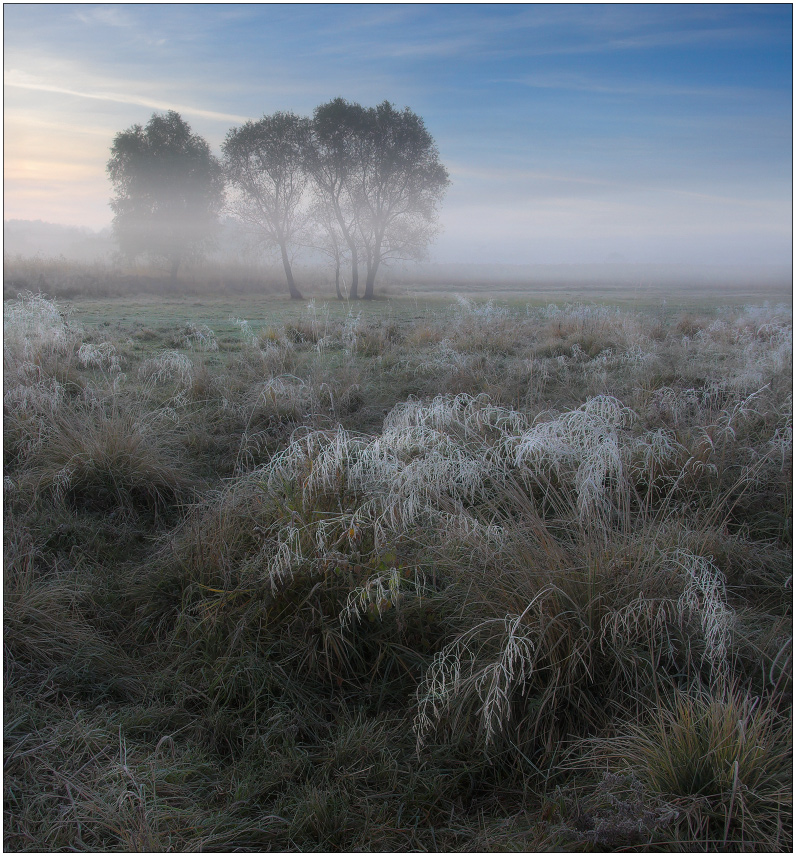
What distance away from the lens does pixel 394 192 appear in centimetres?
622

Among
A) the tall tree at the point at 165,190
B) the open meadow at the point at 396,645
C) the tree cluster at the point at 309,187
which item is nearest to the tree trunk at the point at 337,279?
the tree cluster at the point at 309,187

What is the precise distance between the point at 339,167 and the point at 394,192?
0.65m

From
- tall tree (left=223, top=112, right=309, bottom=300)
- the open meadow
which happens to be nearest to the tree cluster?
tall tree (left=223, top=112, right=309, bottom=300)

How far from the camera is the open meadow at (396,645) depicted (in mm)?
1653

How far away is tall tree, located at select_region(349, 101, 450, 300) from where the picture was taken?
6051mm

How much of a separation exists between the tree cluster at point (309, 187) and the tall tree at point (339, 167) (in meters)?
0.01

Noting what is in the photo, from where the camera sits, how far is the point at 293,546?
8.22 ft

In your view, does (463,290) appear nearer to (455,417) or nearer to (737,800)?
(455,417)

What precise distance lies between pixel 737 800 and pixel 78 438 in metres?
4.00

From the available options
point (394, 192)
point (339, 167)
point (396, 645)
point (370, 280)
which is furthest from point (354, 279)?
point (396, 645)

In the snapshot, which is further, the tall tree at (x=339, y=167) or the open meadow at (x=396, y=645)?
the tall tree at (x=339, y=167)

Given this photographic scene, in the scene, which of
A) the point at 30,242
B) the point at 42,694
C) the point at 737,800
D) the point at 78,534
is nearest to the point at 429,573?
the point at 737,800

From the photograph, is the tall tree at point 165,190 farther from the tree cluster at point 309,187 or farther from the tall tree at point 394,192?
the tall tree at point 394,192

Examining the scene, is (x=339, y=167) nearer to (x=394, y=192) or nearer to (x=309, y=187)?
(x=309, y=187)
